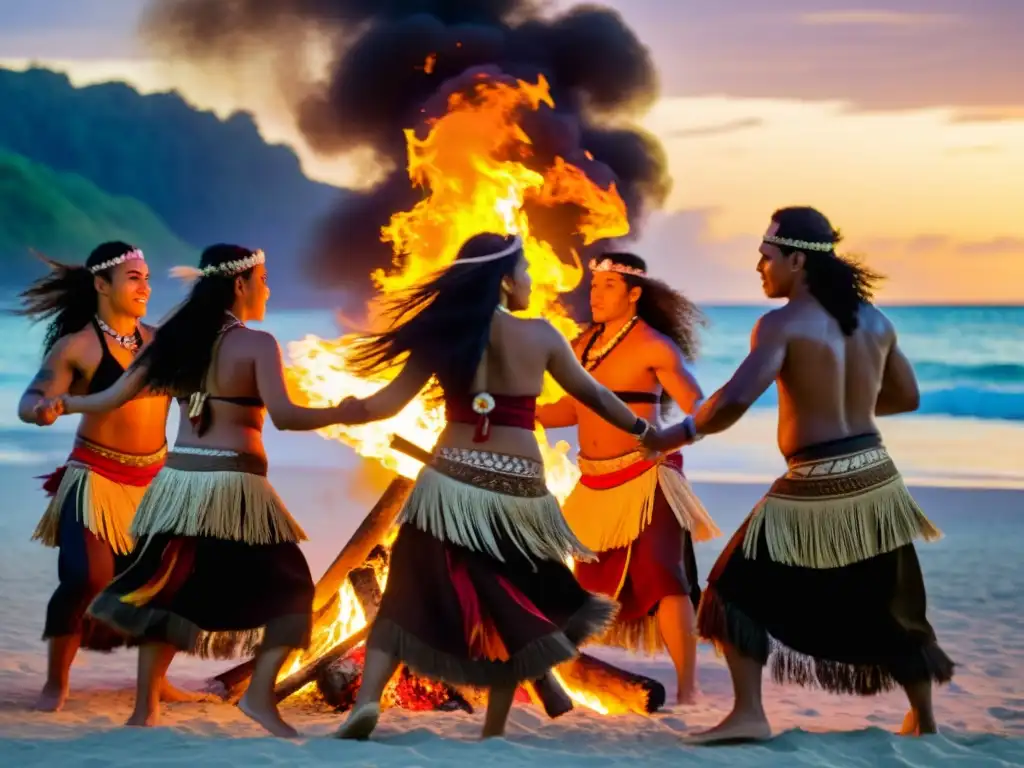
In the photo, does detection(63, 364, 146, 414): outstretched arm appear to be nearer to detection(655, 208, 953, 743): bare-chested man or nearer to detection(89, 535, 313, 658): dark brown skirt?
detection(89, 535, 313, 658): dark brown skirt

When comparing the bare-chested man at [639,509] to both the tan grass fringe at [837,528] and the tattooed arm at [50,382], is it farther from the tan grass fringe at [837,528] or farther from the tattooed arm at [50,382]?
the tattooed arm at [50,382]

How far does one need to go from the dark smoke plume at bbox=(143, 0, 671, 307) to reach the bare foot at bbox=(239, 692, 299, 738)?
227 centimetres

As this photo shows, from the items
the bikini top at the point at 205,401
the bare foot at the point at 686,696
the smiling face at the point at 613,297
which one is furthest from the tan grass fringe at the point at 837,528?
the bikini top at the point at 205,401

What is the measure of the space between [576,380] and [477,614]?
32.1 inches

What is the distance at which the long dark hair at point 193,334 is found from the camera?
504cm

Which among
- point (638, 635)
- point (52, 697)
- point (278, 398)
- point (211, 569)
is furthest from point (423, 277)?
point (52, 697)

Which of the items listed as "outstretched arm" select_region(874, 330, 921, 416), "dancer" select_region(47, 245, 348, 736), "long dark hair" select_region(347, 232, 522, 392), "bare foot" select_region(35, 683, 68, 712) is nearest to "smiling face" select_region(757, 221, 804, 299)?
"outstretched arm" select_region(874, 330, 921, 416)

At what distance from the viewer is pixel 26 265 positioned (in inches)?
858

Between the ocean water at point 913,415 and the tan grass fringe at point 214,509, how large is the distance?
450 cm

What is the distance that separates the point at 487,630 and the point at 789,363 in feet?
4.30

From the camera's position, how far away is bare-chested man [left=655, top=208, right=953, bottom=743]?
4.85m

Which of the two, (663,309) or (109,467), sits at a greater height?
(663,309)

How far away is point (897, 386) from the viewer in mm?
5109

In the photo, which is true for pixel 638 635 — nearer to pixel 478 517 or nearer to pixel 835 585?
pixel 835 585
